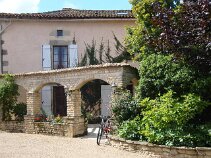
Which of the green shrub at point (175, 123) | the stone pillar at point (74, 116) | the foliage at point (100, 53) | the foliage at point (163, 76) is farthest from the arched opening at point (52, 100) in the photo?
the green shrub at point (175, 123)

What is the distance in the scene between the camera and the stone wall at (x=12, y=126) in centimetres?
1461

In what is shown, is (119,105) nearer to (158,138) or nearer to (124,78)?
(124,78)

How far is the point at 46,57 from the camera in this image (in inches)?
738

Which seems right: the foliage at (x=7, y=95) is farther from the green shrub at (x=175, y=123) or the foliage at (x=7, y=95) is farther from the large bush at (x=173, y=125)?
the green shrub at (x=175, y=123)

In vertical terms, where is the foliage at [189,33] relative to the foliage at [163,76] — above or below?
above

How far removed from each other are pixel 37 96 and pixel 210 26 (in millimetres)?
7809

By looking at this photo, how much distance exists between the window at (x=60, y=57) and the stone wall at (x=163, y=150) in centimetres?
960

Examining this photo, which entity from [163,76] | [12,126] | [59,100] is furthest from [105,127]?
[59,100]

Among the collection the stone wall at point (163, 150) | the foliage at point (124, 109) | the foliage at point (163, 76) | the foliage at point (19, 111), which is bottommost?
the stone wall at point (163, 150)

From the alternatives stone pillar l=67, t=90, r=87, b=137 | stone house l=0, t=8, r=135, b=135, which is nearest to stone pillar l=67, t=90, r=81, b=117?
stone pillar l=67, t=90, r=87, b=137

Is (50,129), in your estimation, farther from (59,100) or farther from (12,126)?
(59,100)

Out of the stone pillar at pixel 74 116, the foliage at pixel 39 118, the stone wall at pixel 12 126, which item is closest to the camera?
the stone pillar at pixel 74 116

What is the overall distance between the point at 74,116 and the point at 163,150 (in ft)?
16.3

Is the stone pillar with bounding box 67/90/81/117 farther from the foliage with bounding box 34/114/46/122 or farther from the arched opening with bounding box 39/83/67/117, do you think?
the arched opening with bounding box 39/83/67/117
